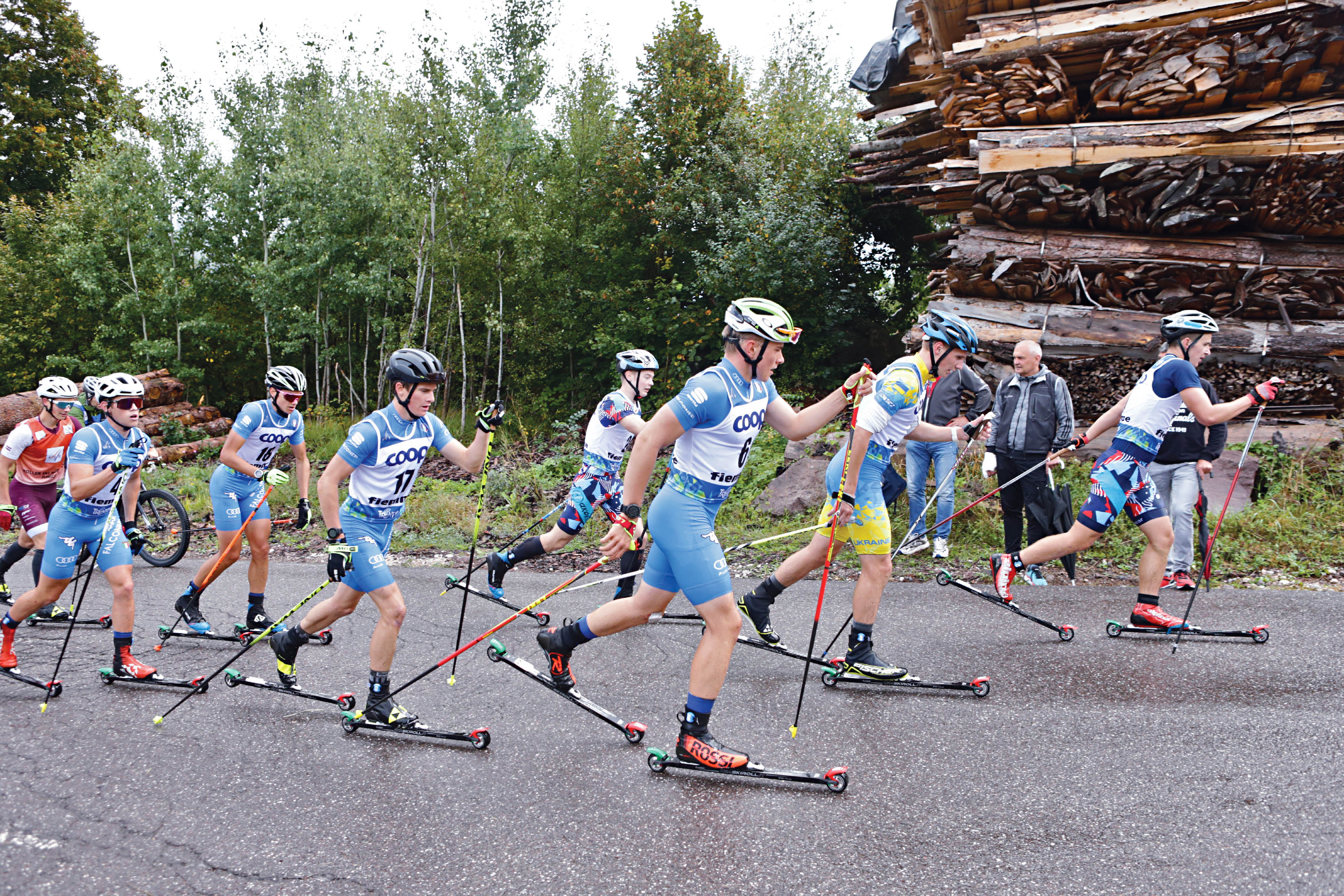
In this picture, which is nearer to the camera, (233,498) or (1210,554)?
(1210,554)

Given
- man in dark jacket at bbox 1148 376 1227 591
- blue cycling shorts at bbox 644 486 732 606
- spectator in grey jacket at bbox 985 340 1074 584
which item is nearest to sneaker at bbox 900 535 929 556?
spectator in grey jacket at bbox 985 340 1074 584

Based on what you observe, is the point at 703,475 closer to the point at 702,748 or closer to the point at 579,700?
the point at 702,748

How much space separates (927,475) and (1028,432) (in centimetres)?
140

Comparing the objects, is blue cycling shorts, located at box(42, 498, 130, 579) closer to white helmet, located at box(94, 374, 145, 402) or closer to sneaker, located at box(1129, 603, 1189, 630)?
white helmet, located at box(94, 374, 145, 402)

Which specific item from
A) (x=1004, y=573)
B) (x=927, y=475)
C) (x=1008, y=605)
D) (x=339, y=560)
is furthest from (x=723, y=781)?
(x=927, y=475)

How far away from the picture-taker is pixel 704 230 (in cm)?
1680

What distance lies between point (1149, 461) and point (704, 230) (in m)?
12.0

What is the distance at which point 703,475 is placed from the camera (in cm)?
423

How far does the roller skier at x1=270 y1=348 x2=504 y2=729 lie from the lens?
4617 mm

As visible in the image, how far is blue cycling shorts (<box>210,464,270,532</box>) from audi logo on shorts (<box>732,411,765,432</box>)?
4.34m

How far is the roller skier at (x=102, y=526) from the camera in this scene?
548cm

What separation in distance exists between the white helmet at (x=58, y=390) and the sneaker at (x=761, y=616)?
6118 millimetres

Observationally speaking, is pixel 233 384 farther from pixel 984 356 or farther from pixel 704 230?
pixel 984 356

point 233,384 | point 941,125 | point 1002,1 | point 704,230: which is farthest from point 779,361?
point 233,384
